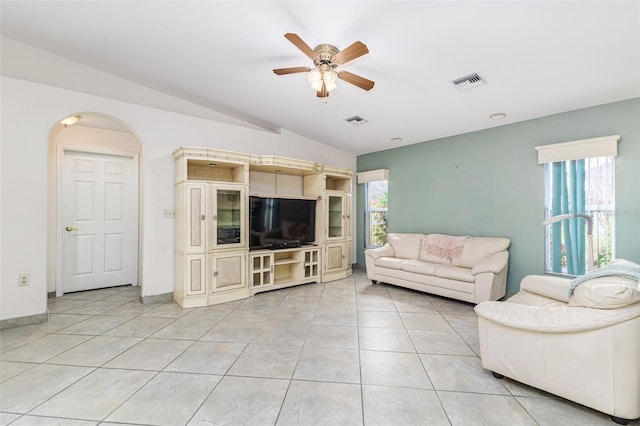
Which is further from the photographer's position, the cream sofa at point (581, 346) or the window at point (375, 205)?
the window at point (375, 205)

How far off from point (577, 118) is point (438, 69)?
209 cm

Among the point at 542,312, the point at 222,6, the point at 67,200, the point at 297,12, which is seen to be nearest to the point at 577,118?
the point at 542,312

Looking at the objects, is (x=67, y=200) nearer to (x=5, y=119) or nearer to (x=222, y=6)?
(x=5, y=119)

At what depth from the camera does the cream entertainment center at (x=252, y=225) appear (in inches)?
138

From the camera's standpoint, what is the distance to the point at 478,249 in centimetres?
389

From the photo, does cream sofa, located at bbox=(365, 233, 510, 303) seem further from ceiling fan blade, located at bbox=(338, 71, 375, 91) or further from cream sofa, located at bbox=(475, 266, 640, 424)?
ceiling fan blade, located at bbox=(338, 71, 375, 91)

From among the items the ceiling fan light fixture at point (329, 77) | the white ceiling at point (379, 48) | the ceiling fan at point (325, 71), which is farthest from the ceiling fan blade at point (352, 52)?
the white ceiling at point (379, 48)

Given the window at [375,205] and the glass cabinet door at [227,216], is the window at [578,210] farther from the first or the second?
the glass cabinet door at [227,216]

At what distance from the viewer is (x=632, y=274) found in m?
1.67

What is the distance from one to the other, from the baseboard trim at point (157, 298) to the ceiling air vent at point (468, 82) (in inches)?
171

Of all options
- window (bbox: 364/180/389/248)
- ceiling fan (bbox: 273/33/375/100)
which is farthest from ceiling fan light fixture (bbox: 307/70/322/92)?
window (bbox: 364/180/389/248)

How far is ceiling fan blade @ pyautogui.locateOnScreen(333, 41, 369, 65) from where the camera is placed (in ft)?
6.55

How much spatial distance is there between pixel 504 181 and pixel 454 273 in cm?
157

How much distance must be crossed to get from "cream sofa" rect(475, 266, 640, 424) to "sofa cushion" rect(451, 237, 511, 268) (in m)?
2.06
